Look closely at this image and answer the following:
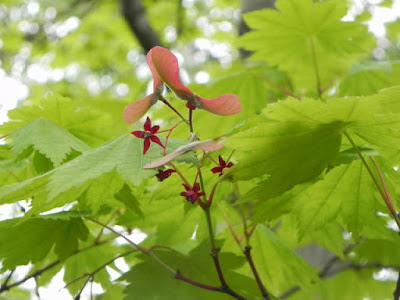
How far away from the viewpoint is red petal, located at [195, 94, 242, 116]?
69cm

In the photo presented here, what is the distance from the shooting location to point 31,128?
970 millimetres

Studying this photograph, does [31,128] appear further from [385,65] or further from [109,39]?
[109,39]

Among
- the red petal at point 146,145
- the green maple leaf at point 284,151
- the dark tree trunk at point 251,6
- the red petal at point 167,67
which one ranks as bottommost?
the dark tree trunk at point 251,6

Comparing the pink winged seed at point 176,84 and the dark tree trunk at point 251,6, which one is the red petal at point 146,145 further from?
the dark tree trunk at point 251,6

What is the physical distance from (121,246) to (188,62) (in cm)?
375

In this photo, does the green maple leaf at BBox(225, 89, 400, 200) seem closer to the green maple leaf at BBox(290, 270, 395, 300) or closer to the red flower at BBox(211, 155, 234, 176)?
the red flower at BBox(211, 155, 234, 176)

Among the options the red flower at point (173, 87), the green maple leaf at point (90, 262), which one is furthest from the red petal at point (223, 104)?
the green maple leaf at point (90, 262)

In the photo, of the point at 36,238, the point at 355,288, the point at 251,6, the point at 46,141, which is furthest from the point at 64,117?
the point at 355,288

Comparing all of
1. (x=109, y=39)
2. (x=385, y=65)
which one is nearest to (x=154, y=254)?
(x=385, y=65)

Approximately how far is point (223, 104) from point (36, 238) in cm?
48

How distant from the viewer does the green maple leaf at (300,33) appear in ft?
4.23

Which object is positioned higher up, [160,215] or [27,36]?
[27,36]

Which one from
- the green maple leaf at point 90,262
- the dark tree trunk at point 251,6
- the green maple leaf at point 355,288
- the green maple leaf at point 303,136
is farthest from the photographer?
the dark tree trunk at point 251,6

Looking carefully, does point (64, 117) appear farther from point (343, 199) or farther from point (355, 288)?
point (355, 288)
